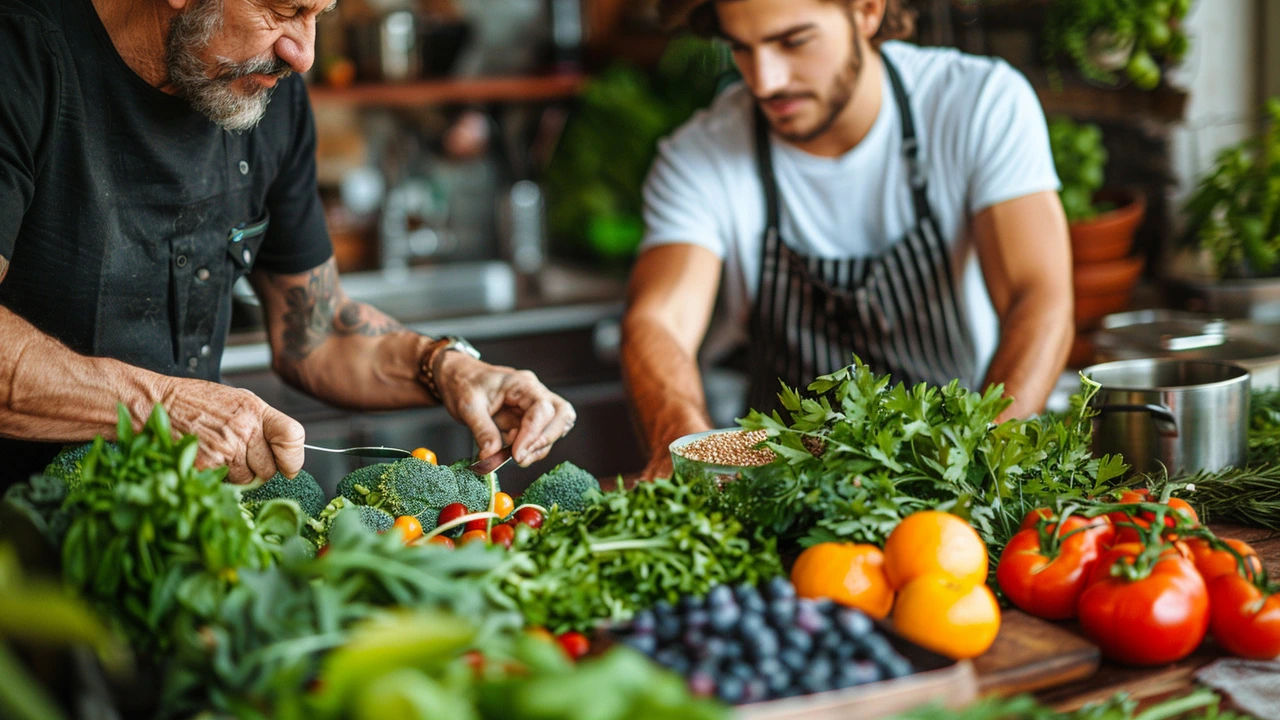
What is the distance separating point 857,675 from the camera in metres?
1.01

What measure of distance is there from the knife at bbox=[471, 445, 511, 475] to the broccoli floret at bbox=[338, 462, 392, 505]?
6.0 inches

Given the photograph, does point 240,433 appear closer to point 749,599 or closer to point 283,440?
point 283,440

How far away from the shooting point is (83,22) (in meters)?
1.83

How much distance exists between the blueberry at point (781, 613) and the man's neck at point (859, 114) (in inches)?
66.8

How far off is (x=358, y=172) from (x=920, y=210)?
303cm

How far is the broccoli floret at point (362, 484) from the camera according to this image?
161 centimetres

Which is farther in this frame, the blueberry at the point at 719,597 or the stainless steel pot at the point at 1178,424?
the stainless steel pot at the point at 1178,424

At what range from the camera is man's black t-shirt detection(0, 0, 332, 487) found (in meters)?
1.77

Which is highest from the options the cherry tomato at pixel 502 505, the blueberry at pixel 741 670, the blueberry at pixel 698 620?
the blueberry at pixel 698 620

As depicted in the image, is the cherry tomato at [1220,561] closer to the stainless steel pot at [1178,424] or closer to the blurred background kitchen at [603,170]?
the stainless steel pot at [1178,424]

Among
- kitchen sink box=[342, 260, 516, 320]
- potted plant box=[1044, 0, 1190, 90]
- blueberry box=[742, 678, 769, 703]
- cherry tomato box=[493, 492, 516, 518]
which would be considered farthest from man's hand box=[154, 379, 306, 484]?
kitchen sink box=[342, 260, 516, 320]

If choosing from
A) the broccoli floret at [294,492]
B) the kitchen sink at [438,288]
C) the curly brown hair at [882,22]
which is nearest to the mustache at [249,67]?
the broccoli floret at [294,492]

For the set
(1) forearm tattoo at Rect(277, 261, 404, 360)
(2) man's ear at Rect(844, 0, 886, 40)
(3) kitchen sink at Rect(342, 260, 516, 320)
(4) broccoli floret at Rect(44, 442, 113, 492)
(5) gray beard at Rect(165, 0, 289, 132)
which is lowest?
(3) kitchen sink at Rect(342, 260, 516, 320)

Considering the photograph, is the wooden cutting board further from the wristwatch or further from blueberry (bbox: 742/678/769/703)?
the wristwatch
